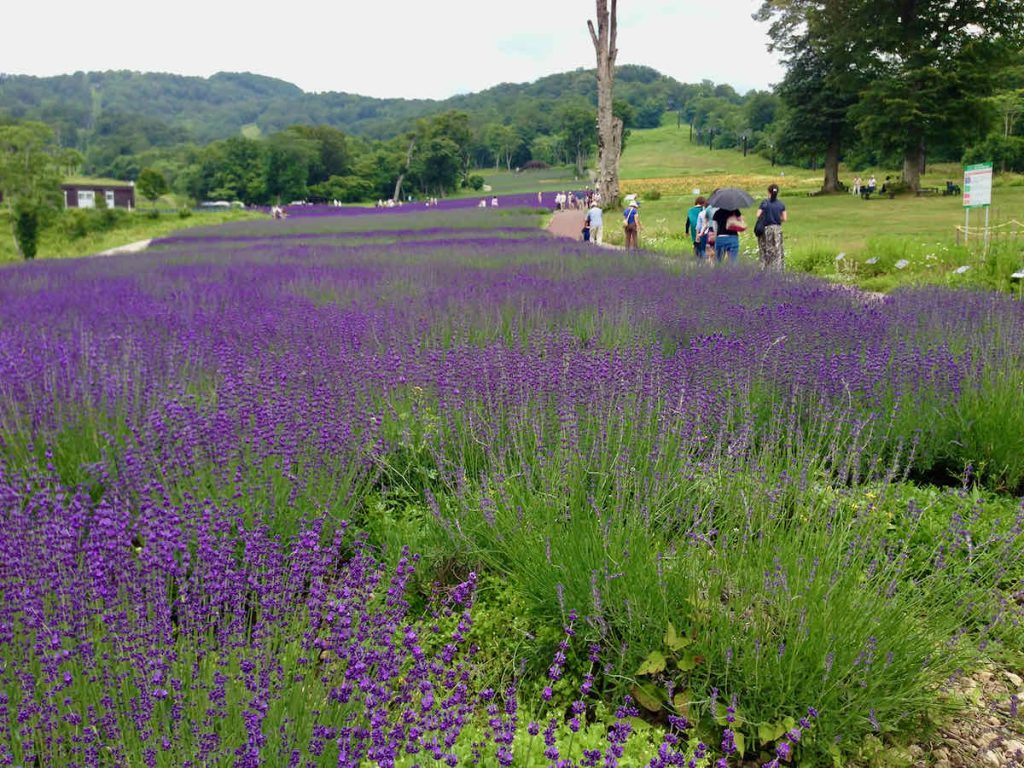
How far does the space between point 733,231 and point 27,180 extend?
1465 inches

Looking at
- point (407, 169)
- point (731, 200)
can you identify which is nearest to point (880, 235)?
point (731, 200)

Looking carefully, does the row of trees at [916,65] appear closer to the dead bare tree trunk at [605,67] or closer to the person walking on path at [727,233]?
the dead bare tree trunk at [605,67]

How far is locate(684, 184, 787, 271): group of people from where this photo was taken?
37.6 ft

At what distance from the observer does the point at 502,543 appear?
2873 millimetres

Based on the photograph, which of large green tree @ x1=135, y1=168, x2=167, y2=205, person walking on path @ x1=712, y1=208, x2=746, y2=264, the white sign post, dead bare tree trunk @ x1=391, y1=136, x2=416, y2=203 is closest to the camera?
the white sign post

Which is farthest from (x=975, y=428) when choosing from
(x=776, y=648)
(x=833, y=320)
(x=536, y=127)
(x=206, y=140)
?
(x=206, y=140)

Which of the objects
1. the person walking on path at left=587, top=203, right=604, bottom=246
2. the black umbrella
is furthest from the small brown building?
the black umbrella

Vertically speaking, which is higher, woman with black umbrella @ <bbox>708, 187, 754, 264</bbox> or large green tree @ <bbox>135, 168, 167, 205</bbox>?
large green tree @ <bbox>135, 168, 167, 205</bbox>

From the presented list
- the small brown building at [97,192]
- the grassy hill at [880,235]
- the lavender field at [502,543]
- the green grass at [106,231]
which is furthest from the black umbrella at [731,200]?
the small brown building at [97,192]

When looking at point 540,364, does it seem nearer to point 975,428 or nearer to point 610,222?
point 975,428

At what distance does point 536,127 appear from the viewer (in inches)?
5113

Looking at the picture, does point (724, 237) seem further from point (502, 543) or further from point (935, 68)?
point (935, 68)

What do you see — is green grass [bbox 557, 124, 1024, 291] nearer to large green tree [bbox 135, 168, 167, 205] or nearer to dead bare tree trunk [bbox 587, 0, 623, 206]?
dead bare tree trunk [bbox 587, 0, 623, 206]

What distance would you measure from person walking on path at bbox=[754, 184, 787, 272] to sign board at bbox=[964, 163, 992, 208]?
3.14 m
